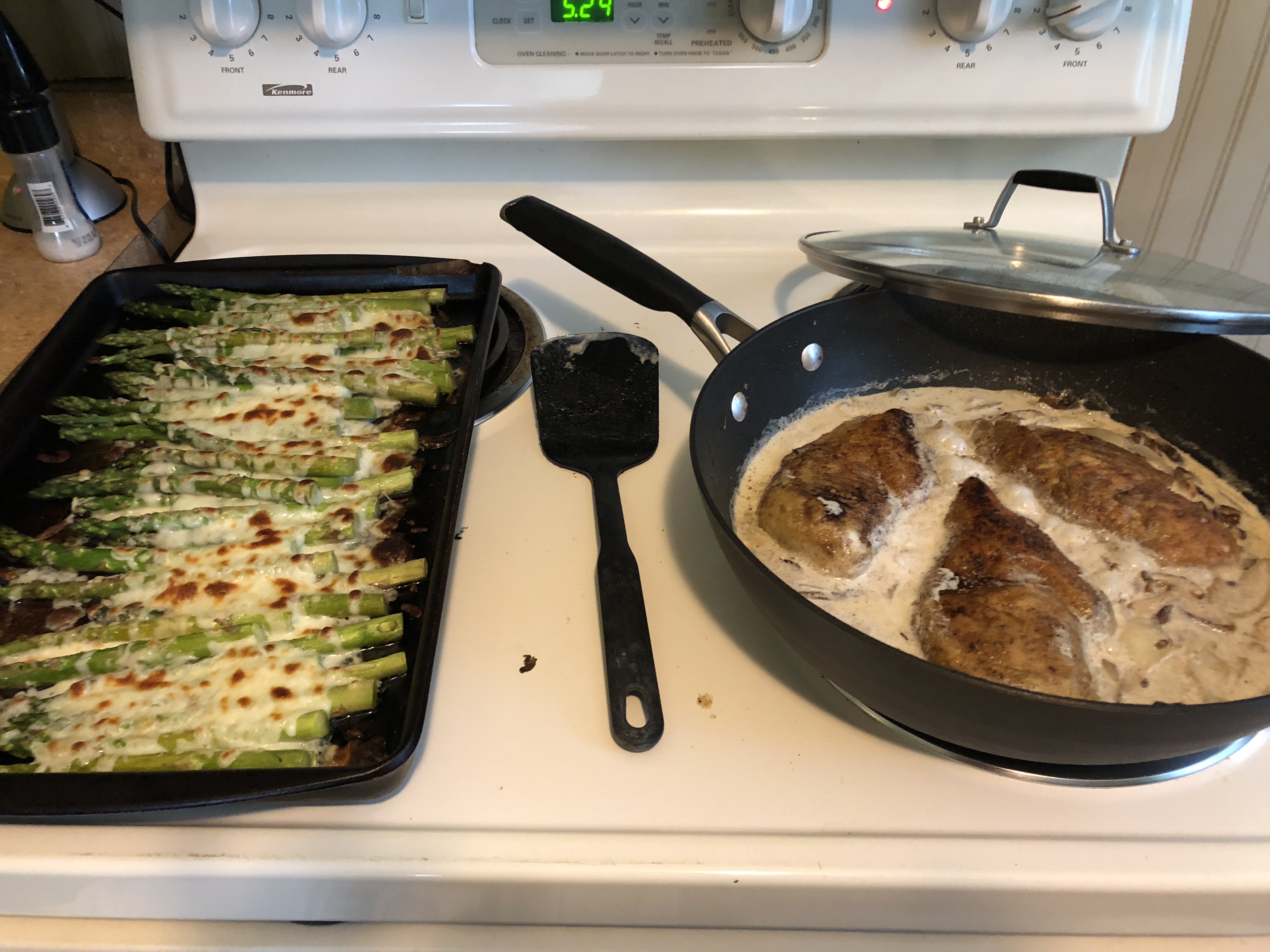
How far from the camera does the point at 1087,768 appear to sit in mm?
629

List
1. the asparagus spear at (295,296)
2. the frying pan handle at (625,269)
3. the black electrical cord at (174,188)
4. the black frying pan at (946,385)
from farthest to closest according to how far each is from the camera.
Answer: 1. the black electrical cord at (174,188)
2. the asparagus spear at (295,296)
3. the frying pan handle at (625,269)
4. the black frying pan at (946,385)

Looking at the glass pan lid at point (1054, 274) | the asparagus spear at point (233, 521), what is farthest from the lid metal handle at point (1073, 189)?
the asparagus spear at point (233, 521)

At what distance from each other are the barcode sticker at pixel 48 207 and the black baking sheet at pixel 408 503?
0.18 meters

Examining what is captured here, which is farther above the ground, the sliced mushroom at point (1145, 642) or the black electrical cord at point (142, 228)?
the black electrical cord at point (142, 228)

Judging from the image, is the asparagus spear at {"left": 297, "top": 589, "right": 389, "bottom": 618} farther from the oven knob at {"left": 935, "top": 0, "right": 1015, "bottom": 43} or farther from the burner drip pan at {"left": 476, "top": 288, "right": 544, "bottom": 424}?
the oven knob at {"left": 935, "top": 0, "right": 1015, "bottom": 43}

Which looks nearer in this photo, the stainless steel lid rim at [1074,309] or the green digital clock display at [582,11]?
the stainless steel lid rim at [1074,309]

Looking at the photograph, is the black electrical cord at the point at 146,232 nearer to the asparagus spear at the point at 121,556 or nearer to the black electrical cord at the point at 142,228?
the black electrical cord at the point at 142,228

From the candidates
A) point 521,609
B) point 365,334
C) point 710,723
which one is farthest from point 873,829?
point 365,334

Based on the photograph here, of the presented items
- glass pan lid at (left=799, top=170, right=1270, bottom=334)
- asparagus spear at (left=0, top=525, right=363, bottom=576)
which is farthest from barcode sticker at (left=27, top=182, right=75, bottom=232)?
glass pan lid at (left=799, top=170, right=1270, bottom=334)

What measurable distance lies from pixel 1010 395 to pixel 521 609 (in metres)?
0.70

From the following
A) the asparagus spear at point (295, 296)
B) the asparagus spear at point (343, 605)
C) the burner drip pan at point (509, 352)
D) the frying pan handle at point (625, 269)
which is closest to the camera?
the asparagus spear at point (343, 605)

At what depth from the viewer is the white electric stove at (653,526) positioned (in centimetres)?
57

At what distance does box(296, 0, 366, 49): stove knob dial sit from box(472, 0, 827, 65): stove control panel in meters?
0.15

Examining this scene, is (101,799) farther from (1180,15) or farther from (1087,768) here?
(1180,15)
